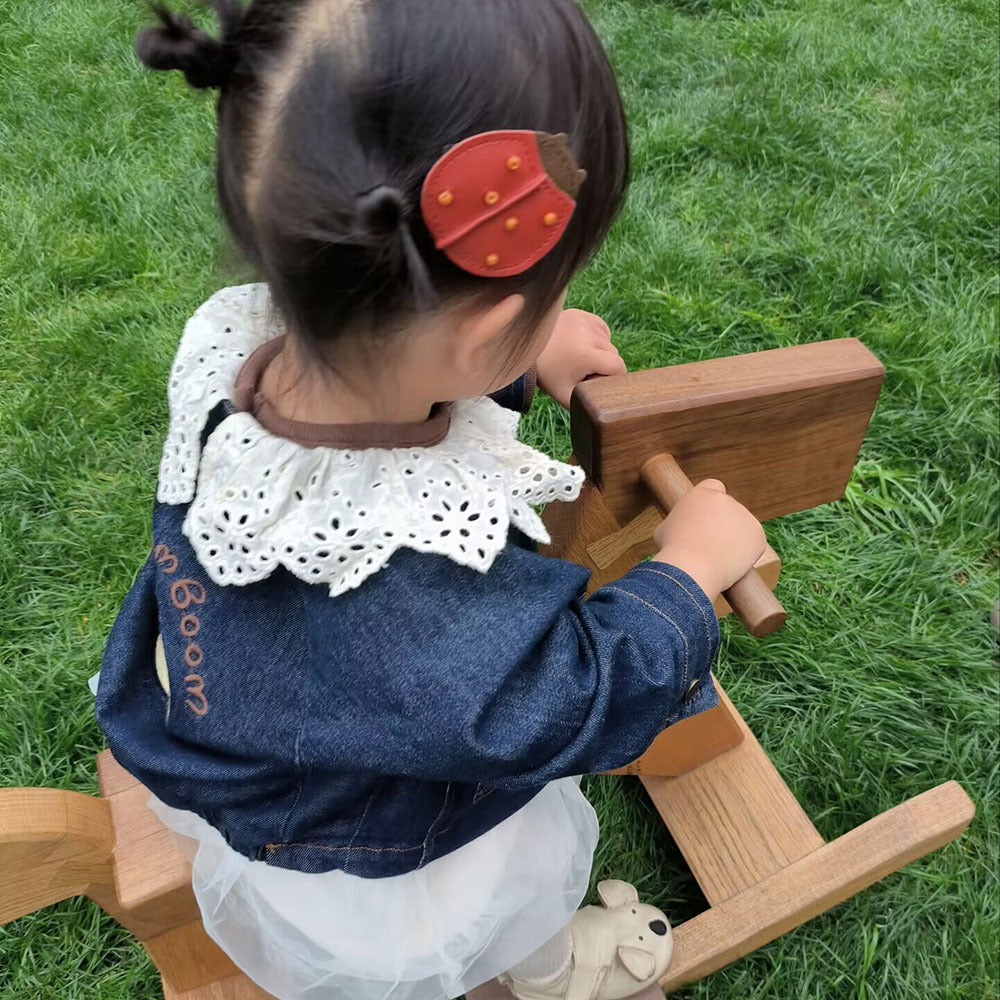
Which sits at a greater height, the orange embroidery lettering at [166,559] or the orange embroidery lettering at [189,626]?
the orange embroidery lettering at [166,559]

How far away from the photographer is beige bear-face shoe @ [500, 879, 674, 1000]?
1.22 metres

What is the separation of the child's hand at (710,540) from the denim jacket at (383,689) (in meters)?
0.02

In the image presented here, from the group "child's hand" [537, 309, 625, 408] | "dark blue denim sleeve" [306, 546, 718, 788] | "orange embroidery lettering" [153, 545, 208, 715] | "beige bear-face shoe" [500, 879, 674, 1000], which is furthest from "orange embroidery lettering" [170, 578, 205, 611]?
"beige bear-face shoe" [500, 879, 674, 1000]

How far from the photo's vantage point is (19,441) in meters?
1.94

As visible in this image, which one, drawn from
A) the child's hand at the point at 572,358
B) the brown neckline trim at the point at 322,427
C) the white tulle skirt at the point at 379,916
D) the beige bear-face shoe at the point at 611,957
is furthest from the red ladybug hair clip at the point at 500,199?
the beige bear-face shoe at the point at 611,957

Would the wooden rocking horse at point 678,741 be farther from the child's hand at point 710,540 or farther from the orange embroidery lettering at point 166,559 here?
the orange embroidery lettering at point 166,559

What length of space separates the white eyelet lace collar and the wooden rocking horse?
11 centimetres

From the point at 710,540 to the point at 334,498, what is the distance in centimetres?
36

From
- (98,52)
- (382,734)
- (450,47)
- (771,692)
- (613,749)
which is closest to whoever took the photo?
(450,47)

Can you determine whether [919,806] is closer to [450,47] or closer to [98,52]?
[450,47]

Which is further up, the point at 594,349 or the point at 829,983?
the point at 594,349

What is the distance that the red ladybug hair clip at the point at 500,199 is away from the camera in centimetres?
63

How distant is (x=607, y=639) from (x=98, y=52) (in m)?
2.82

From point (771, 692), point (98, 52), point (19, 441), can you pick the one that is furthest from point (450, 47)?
point (98, 52)
